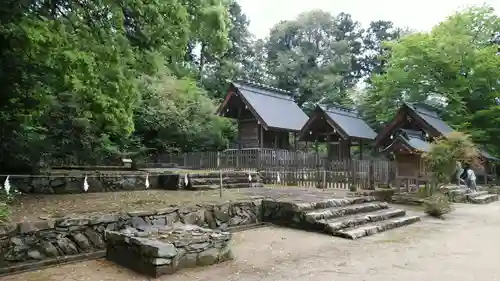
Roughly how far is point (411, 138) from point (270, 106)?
31.9 ft

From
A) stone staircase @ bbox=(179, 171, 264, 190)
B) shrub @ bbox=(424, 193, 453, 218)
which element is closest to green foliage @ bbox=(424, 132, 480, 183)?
shrub @ bbox=(424, 193, 453, 218)

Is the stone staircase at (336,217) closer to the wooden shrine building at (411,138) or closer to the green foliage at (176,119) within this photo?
the wooden shrine building at (411,138)

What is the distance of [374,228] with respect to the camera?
24.9 ft

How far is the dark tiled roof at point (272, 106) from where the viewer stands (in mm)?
21286

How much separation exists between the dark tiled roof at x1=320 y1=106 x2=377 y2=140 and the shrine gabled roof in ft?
8.44

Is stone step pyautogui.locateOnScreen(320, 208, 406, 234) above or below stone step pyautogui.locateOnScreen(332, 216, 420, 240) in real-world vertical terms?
above

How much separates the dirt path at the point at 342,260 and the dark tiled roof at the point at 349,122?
12.6 meters

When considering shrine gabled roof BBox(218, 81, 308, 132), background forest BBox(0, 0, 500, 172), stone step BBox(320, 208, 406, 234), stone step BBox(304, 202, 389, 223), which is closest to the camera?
background forest BBox(0, 0, 500, 172)

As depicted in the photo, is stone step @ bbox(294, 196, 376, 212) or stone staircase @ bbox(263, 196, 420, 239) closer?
stone staircase @ bbox(263, 196, 420, 239)

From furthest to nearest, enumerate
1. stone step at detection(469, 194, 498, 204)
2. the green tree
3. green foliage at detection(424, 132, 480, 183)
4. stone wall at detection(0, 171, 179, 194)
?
the green tree, stone step at detection(469, 194, 498, 204), green foliage at detection(424, 132, 480, 183), stone wall at detection(0, 171, 179, 194)

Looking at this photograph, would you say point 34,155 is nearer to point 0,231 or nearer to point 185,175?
point 185,175

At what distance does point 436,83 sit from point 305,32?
18.8m

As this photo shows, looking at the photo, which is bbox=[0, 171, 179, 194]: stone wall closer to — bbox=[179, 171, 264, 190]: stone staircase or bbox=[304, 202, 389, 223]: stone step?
bbox=[179, 171, 264, 190]: stone staircase

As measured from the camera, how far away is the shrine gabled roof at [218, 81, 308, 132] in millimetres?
21109
